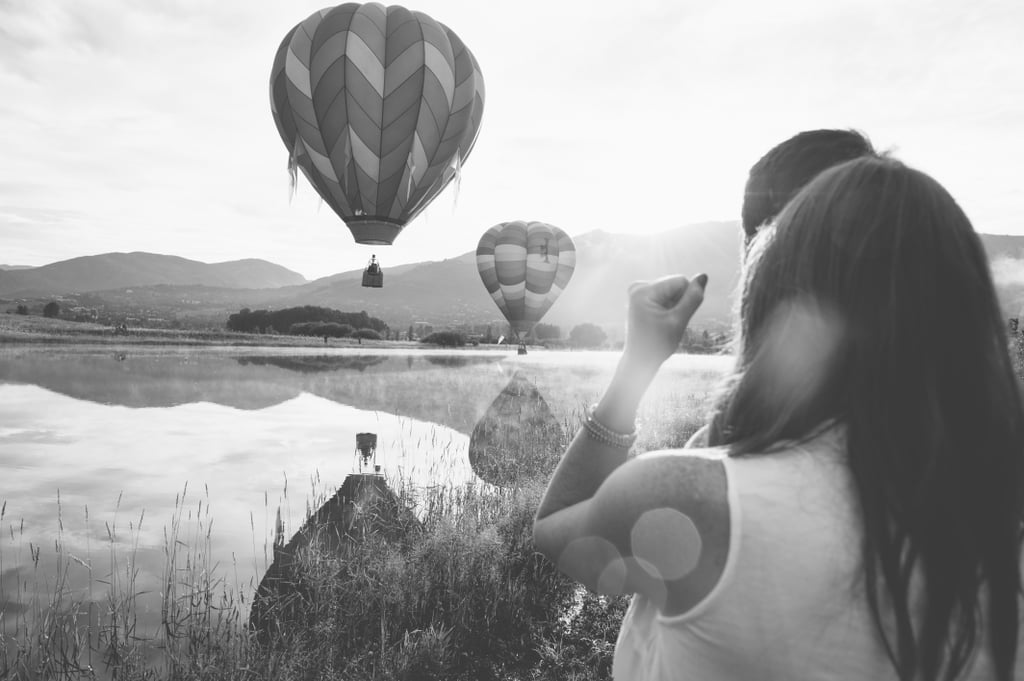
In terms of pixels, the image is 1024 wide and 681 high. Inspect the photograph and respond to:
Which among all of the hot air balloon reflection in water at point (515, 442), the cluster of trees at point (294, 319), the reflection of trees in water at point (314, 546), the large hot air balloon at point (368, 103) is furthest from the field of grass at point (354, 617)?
the cluster of trees at point (294, 319)

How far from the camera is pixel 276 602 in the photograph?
5410mm

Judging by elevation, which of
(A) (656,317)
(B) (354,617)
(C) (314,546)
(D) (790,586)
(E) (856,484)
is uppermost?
(A) (656,317)

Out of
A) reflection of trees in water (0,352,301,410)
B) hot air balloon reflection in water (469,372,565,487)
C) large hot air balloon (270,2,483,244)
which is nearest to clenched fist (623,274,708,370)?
hot air balloon reflection in water (469,372,565,487)

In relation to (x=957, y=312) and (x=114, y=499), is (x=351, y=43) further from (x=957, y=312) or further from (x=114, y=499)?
(x=957, y=312)

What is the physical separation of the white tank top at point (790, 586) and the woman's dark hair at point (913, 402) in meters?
0.03

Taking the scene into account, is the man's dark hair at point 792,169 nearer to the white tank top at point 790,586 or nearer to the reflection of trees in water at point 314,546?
the white tank top at point 790,586

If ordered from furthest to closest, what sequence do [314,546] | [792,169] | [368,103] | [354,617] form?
[368,103], [314,546], [354,617], [792,169]

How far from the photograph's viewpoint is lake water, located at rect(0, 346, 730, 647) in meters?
7.06

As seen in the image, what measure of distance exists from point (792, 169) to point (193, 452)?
43.6ft

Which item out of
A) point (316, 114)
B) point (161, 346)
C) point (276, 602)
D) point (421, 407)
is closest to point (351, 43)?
point (316, 114)

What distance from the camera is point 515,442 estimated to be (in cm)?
1197

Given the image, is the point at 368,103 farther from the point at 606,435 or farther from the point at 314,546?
the point at 606,435

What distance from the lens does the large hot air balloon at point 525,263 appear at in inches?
1292

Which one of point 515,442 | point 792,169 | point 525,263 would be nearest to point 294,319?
point 525,263
